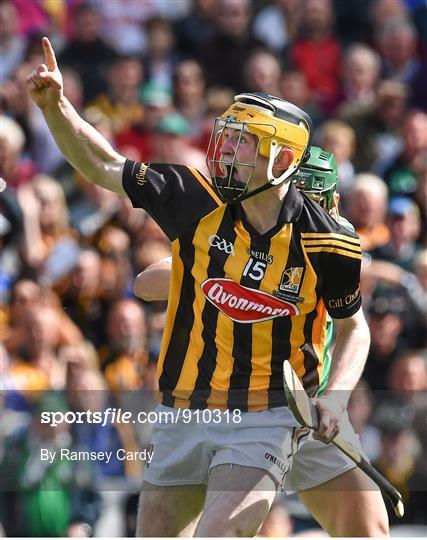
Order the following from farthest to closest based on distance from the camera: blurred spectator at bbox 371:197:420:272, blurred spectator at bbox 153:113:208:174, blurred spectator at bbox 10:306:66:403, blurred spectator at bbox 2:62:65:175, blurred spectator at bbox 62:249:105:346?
1. blurred spectator at bbox 2:62:65:175
2. blurred spectator at bbox 153:113:208:174
3. blurred spectator at bbox 371:197:420:272
4. blurred spectator at bbox 62:249:105:346
5. blurred spectator at bbox 10:306:66:403

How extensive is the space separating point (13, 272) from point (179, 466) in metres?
3.77

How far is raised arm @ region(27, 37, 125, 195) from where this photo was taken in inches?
189

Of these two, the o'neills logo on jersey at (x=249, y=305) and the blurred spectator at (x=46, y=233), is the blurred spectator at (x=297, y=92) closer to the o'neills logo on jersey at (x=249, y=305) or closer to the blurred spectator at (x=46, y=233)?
the blurred spectator at (x=46, y=233)

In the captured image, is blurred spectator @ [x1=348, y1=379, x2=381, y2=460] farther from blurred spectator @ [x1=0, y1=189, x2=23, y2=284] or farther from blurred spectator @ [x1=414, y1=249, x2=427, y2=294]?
blurred spectator @ [x1=0, y1=189, x2=23, y2=284]

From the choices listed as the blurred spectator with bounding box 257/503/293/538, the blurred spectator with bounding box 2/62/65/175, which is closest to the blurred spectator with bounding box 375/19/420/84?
the blurred spectator with bounding box 2/62/65/175

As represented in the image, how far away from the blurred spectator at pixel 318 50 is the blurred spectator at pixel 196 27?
0.73m

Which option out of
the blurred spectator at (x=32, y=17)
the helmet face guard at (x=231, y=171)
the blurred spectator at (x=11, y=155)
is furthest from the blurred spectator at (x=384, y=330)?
the blurred spectator at (x=32, y=17)

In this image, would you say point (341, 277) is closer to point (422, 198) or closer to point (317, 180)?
point (317, 180)

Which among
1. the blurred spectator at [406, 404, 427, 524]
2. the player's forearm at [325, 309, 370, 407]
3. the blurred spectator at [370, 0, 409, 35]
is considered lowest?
the blurred spectator at [406, 404, 427, 524]

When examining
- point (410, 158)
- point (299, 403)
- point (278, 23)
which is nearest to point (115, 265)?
point (410, 158)

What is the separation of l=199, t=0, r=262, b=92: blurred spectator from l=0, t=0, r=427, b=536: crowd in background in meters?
0.01

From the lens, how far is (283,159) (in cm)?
495

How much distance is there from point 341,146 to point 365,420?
8.23 ft

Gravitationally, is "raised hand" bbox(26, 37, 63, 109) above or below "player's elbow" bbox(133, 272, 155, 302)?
above
